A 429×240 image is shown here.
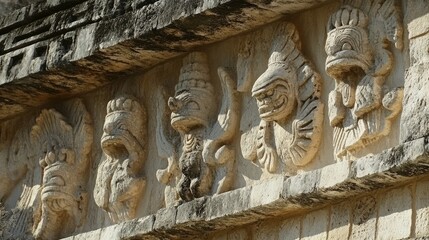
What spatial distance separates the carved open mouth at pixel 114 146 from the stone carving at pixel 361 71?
154cm

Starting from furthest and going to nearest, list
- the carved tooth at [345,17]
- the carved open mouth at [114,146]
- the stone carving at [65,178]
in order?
the stone carving at [65,178], the carved open mouth at [114,146], the carved tooth at [345,17]

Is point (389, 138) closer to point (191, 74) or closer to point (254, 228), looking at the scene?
point (254, 228)

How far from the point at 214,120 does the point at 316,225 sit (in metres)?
1.04

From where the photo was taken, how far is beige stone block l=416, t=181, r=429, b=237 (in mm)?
6684

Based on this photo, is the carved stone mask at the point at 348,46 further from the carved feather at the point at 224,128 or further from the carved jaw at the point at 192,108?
the carved jaw at the point at 192,108

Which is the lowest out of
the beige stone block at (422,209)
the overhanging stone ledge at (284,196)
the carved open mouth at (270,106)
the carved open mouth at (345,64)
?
the beige stone block at (422,209)

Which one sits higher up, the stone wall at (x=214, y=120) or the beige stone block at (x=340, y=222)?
the stone wall at (x=214, y=120)

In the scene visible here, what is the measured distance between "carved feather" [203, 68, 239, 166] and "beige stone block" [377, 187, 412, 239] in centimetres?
114

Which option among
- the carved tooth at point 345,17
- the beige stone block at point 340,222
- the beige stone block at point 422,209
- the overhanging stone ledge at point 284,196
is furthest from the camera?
the carved tooth at point 345,17

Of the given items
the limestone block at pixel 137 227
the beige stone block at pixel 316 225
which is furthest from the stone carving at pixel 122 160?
the beige stone block at pixel 316 225

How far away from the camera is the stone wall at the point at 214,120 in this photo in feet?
23.0

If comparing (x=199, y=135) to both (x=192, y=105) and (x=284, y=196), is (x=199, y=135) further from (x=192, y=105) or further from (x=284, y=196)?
(x=284, y=196)

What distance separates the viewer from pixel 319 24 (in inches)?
298

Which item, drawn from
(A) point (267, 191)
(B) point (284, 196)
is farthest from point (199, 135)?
(B) point (284, 196)
